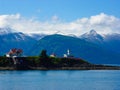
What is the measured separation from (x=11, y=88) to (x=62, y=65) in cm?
11457

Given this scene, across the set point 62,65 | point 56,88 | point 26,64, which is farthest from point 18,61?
point 56,88

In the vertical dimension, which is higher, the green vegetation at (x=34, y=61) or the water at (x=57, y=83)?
the green vegetation at (x=34, y=61)

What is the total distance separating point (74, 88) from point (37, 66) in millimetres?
109436

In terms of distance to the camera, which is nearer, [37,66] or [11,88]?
[11,88]

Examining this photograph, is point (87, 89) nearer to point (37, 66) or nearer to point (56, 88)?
point (56, 88)

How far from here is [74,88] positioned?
283 feet

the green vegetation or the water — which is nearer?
the water

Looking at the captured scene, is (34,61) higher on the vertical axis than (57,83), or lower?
higher

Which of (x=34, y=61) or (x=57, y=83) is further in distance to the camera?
(x=34, y=61)

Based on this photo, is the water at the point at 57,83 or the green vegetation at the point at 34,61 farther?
the green vegetation at the point at 34,61

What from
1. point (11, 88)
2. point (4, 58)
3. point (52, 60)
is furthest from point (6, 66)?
point (11, 88)

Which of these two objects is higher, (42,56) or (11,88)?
(42,56)

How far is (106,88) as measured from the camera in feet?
284

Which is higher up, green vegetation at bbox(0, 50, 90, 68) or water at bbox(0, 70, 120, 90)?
green vegetation at bbox(0, 50, 90, 68)
